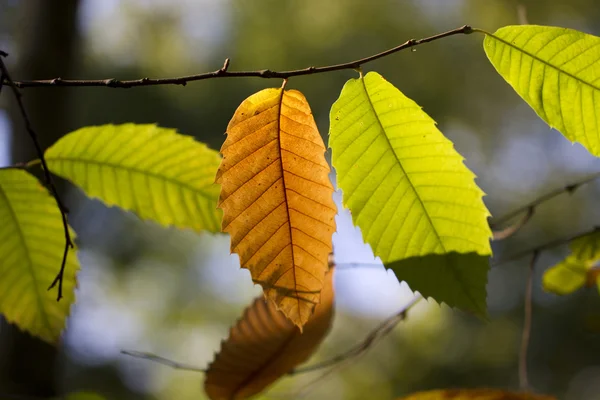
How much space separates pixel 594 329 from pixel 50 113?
118 centimetres

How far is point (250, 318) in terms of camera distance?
578mm

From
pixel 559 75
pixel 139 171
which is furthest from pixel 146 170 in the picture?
pixel 559 75

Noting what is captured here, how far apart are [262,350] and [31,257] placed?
0.77 ft

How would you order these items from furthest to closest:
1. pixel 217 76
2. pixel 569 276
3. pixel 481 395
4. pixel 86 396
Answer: pixel 569 276, pixel 86 396, pixel 481 395, pixel 217 76

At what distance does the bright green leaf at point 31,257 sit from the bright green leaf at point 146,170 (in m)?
0.04

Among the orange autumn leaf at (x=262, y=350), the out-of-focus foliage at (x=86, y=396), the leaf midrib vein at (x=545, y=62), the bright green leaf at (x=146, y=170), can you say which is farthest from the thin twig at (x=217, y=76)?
the out-of-focus foliage at (x=86, y=396)

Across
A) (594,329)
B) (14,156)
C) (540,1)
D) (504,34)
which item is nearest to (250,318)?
(504,34)

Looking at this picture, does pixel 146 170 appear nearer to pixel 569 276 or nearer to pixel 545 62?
pixel 545 62

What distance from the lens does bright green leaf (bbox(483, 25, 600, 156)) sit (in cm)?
40

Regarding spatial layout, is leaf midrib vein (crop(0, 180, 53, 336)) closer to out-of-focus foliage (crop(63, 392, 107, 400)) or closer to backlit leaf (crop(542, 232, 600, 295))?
out-of-focus foliage (crop(63, 392, 107, 400))

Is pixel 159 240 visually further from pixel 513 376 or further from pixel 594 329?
pixel 594 329

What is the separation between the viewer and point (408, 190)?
1.34 feet

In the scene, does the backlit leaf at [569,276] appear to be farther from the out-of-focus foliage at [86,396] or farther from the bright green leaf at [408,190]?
the out-of-focus foliage at [86,396]

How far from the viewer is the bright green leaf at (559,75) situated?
1.30 feet
